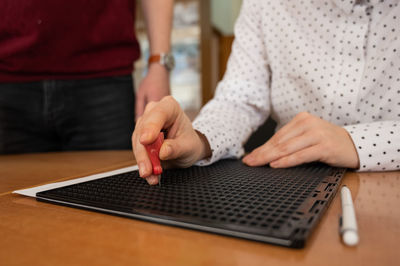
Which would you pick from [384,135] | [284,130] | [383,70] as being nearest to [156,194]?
[284,130]

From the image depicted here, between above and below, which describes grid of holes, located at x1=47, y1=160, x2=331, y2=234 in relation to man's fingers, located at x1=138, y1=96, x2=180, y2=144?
below

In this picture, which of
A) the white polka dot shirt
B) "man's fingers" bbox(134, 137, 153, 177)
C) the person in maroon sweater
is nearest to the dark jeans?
the person in maroon sweater

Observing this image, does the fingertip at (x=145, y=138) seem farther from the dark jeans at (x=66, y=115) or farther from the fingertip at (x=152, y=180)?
the dark jeans at (x=66, y=115)

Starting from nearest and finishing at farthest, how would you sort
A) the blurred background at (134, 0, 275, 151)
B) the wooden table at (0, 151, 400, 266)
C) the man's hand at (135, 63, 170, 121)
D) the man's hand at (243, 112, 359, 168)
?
the wooden table at (0, 151, 400, 266) → the man's hand at (243, 112, 359, 168) → the man's hand at (135, 63, 170, 121) → the blurred background at (134, 0, 275, 151)

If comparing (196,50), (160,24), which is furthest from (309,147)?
(196,50)

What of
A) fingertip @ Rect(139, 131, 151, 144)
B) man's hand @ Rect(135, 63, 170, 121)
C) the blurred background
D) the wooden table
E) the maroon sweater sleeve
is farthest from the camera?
the blurred background

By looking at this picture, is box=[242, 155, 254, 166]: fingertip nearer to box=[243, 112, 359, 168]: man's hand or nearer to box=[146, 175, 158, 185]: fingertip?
box=[243, 112, 359, 168]: man's hand

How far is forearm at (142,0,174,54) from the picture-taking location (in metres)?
1.09

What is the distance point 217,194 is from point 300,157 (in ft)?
0.82

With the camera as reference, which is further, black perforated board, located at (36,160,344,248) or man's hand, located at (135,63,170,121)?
man's hand, located at (135,63,170,121)

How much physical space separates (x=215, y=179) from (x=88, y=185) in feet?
0.59

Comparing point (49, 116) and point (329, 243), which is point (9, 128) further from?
point (329, 243)

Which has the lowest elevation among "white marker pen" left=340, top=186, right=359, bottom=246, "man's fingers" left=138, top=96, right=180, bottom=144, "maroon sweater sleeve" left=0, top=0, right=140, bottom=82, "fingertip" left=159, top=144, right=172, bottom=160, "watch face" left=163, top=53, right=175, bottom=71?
"white marker pen" left=340, top=186, right=359, bottom=246

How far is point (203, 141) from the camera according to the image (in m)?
0.66
